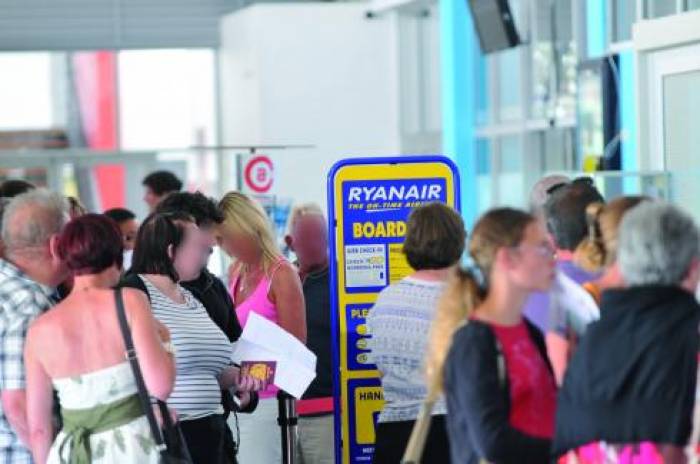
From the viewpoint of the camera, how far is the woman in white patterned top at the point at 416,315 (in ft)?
16.1

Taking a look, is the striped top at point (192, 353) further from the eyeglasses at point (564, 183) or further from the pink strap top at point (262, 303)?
the eyeglasses at point (564, 183)

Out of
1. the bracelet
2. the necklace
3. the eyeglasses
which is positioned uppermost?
the eyeglasses

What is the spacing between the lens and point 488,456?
3467mm

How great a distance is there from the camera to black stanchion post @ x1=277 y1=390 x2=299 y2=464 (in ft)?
19.8

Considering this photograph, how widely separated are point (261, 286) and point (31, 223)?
1.40 meters

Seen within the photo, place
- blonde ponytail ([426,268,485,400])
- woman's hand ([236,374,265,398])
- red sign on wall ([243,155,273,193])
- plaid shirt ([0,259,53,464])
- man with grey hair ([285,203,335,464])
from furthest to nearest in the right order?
red sign on wall ([243,155,273,193])
man with grey hair ([285,203,335,464])
woman's hand ([236,374,265,398])
plaid shirt ([0,259,53,464])
blonde ponytail ([426,268,485,400])

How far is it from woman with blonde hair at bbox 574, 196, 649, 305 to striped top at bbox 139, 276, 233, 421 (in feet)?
4.78

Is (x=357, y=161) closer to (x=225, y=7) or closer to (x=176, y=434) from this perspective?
(x=176, y=434)

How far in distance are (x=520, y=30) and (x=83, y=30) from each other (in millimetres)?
5888

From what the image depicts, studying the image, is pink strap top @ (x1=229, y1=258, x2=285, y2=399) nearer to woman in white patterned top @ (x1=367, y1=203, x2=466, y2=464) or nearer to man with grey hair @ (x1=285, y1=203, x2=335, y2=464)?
man with grey hair @ (x1=285, y1=203, x2=335, y2=464)

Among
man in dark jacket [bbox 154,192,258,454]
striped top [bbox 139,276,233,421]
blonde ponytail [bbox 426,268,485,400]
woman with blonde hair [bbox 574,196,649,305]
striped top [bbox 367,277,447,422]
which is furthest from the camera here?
man in dark jacket [bbox 154,192,258,454]

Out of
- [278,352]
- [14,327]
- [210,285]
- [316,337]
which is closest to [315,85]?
[316,337]

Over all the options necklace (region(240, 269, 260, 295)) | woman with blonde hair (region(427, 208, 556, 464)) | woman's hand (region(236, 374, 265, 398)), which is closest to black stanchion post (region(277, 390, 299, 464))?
necklace (region(240, 269, 260, 295))

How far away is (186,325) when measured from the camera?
5070mm
